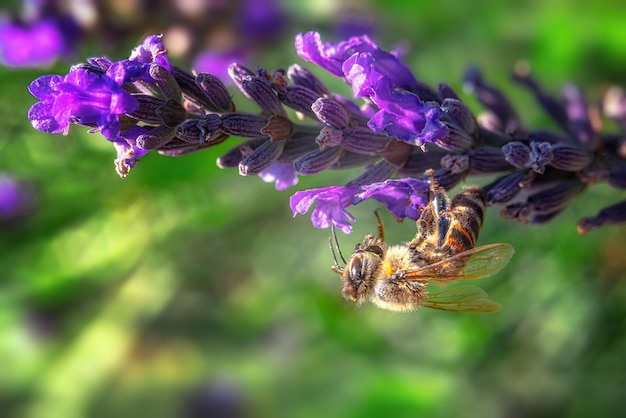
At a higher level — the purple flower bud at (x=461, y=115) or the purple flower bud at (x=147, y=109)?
the purple flower bud at (x=147, y=109)

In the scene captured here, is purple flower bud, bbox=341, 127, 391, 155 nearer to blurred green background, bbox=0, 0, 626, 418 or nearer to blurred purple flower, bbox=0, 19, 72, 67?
blurred green background, bbox=0, 0, 626, 418

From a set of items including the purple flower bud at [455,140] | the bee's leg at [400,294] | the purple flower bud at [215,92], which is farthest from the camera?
the bee's leg at [400,294]

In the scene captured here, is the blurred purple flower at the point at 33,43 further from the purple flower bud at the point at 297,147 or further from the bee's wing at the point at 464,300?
the bee's wing at the point at 464,300

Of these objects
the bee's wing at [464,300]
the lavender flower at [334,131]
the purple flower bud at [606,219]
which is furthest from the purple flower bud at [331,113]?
the purple flower bud at [606,219]

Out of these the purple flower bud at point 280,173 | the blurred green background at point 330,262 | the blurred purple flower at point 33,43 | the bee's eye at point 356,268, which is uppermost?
the purple flower bud at point 280,173

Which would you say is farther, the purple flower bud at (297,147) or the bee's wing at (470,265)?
the purple flower bud at (297,147)

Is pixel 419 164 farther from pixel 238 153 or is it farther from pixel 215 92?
pixel 215 92
